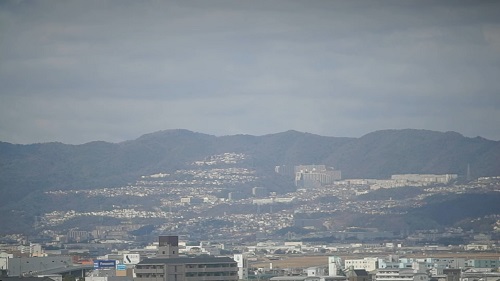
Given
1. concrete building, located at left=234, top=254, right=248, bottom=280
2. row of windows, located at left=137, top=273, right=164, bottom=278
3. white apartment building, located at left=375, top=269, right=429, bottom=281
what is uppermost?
concrete building, located at left=234, top=254, right=248, bottom=280

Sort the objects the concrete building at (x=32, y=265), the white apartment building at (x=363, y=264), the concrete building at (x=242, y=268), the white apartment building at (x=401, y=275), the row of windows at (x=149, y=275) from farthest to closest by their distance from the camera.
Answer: the white apartment building at (x=363, y=264), the concrete building at (x=242, y=268), the concrete building at (x=32, y=265), the white apartment building at (x=401, y=275), the row of windows at (x=149, y=275)

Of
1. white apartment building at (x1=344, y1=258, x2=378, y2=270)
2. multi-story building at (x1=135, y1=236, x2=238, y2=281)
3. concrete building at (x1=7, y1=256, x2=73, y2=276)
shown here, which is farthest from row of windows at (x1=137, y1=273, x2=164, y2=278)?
white apartment building at (x1=344, y1=258, x2=378, y2=270)

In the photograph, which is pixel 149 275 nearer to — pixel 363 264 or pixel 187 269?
pixel 187 269

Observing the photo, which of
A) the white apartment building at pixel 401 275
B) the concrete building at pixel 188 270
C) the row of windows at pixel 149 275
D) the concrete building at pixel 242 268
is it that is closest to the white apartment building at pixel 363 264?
the concrete building at pixel 242 268

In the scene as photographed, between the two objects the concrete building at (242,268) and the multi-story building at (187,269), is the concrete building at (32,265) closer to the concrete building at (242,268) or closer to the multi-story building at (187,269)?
the concrete building at (242,268)

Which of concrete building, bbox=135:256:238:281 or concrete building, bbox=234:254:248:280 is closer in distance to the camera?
concrete building, bbox=135:256:238:281

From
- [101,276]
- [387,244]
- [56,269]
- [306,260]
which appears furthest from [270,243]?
[101,276]

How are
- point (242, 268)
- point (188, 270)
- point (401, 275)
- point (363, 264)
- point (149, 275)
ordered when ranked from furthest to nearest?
1. point (363, 264)
2. point (242, 268)
3. point (401, 275)
4. point (149, 275)
5. point (188, 270)

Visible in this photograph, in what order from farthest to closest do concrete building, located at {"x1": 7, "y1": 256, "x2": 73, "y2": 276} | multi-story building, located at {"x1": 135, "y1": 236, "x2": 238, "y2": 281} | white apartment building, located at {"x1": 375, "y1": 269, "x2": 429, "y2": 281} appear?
1. concrete building, located at {"x1": 7, "y1": 256, "x2": 73, "y2": 276}
2. white apartment building, located at {"x1": 375, "y1": 269, "x2": 429, "y2": 281}
3. multi-story building, located at {"x1": 135, "y1": 236, "x2": 238, "y2": 281}

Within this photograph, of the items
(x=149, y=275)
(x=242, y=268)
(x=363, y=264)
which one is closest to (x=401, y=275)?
(x=242, y=268)

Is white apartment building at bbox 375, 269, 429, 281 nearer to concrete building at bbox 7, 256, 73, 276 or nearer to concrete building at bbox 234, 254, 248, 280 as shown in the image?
concrete building at bbox 234, 254, 248, 280

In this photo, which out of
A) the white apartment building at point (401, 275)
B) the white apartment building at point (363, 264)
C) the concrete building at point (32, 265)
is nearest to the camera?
the white apartment building at point (401, 275)
